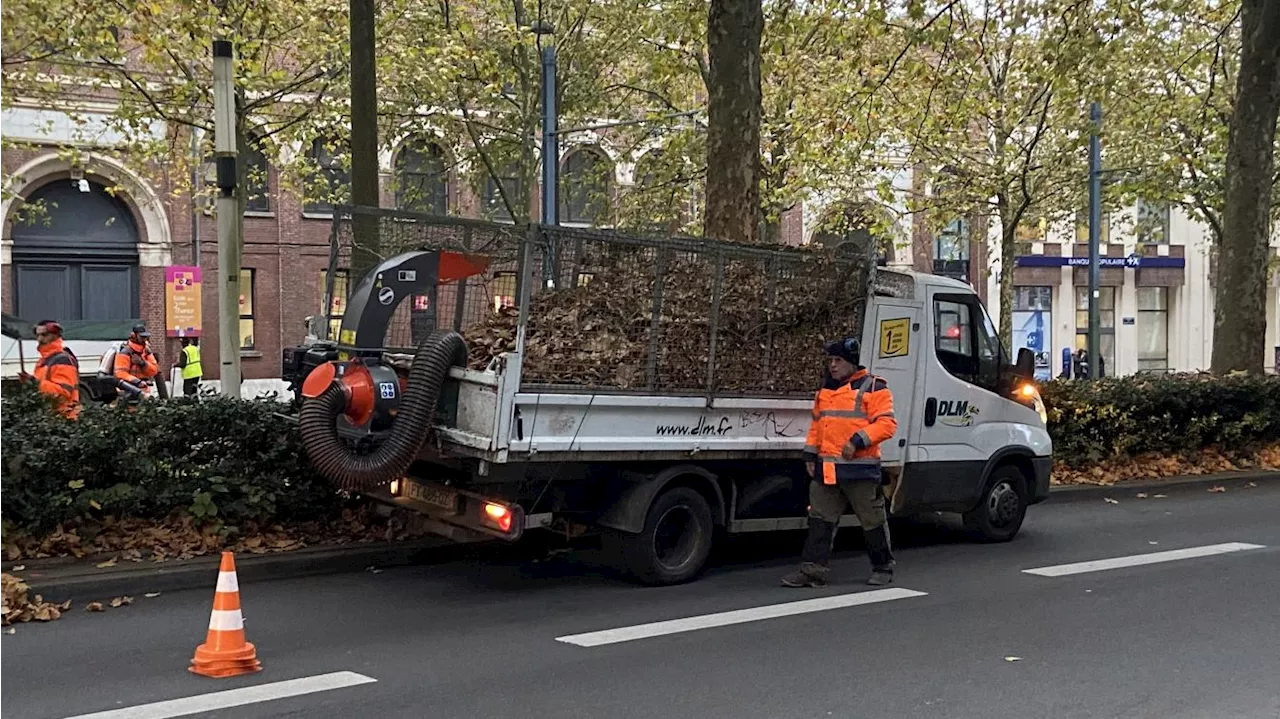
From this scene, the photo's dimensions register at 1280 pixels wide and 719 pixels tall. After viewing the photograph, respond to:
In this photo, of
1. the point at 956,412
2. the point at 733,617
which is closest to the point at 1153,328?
the point at 956,412

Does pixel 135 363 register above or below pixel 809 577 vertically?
above

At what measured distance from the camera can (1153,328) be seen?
47469 mm

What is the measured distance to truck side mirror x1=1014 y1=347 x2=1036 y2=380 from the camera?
33.5 ft

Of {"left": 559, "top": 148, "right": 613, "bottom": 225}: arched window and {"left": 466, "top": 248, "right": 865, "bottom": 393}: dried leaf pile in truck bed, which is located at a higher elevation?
{"left": 559, "top": 148, "right": 613, "bottom": 225}: arched window

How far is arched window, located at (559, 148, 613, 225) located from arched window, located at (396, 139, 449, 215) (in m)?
3.06

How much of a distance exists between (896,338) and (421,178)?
22.0 metres

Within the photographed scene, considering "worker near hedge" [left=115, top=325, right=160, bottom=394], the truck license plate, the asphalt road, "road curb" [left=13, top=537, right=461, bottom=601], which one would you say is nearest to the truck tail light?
the truck license plate

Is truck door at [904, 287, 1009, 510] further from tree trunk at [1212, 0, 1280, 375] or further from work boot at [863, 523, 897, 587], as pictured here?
tree trunk at [1212, 0, 1280, 375]

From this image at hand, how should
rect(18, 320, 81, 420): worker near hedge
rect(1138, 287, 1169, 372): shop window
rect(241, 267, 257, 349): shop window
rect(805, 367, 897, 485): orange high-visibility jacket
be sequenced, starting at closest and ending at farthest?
rect(805, 367, 897, 485): orange high-visibility jacket
rect(18, 320, 81, 420): worker near hedge
rect(241, 267, 257, 349): shop window
rect(1138, 287, 1169, 372): shop window

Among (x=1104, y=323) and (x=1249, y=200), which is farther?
(x=1104, y=323)

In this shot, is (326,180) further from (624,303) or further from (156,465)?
(624,303)

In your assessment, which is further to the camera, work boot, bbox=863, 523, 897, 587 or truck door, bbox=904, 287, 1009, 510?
truck door, bbox=904, 287, 1009, 510

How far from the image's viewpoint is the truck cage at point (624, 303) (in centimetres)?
749

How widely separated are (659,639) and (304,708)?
6.84ft
